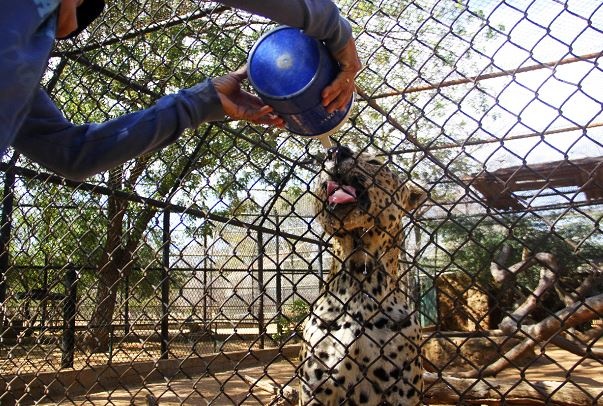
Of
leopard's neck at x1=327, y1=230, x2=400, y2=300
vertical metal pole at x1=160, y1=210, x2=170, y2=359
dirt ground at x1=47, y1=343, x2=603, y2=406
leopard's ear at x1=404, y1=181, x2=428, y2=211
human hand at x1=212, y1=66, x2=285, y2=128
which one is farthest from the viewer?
dirt ground at x1=47, y1=343, x2=603, y2=406

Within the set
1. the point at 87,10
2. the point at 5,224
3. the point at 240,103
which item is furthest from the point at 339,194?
the point at 5,224

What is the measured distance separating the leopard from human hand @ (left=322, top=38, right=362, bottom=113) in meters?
0.88

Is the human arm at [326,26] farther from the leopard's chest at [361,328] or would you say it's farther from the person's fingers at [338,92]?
the leopard's chest at [361,328]

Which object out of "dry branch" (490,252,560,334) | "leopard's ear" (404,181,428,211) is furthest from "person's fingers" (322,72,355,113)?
"leopard's ear" (404,181,428,211)

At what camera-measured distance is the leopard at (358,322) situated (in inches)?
108

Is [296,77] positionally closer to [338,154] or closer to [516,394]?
[338,154]

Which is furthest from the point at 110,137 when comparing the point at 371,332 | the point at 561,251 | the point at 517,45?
the point at 561,251

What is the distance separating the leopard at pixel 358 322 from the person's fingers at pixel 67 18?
1.53m

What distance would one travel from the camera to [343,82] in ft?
5.56

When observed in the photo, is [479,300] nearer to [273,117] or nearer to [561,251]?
[561,251]

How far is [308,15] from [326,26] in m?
0.09

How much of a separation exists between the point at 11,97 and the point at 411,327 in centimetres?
236

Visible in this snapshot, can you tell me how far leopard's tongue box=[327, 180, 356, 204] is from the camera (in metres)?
2.57

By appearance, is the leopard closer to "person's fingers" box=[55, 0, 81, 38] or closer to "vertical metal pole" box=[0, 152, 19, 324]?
"person's fingers" box=[55, 0, 81, 38]
